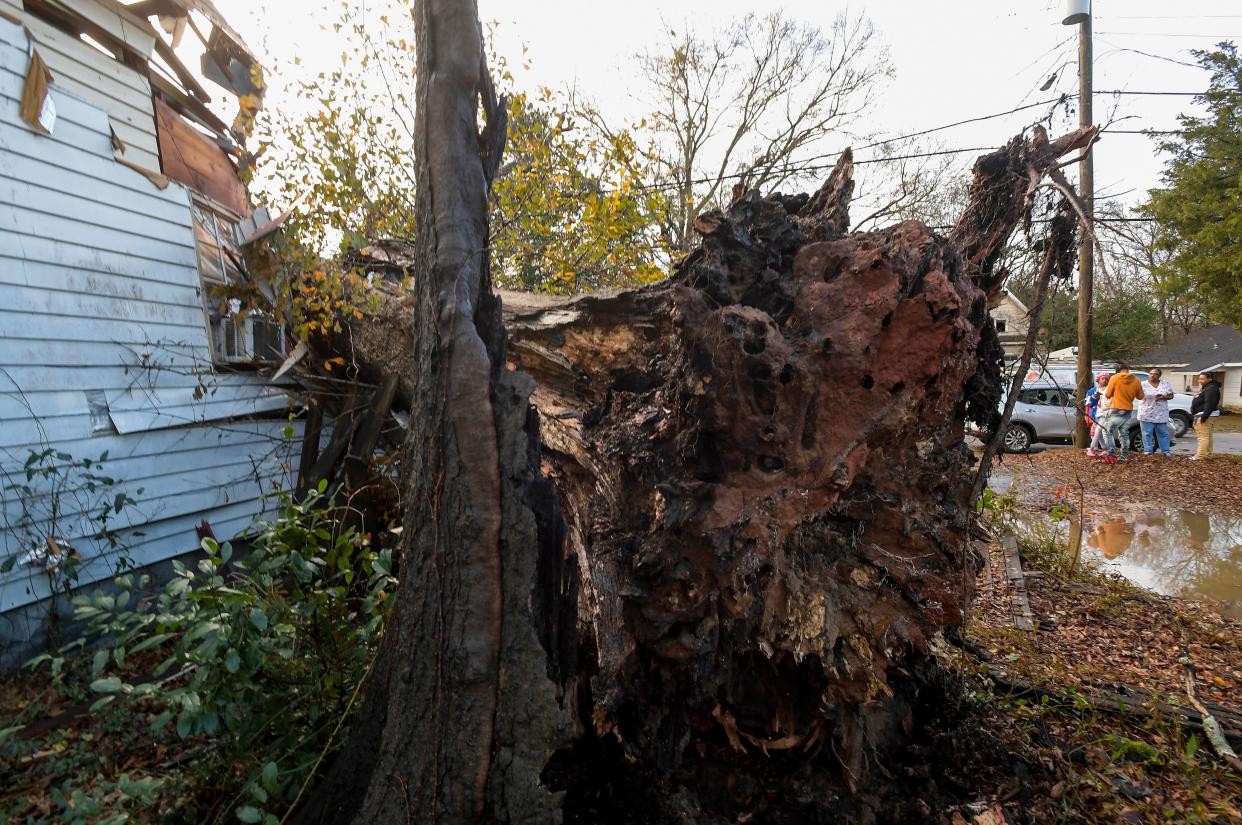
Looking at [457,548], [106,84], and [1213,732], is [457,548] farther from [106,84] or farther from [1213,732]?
[106,84]

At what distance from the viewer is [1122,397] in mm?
10695

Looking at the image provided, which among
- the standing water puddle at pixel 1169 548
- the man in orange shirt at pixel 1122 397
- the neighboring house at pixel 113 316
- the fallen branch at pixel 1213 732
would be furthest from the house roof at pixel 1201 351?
the neighboring house at pixel 113 316

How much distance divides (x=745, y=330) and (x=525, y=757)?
145 cm

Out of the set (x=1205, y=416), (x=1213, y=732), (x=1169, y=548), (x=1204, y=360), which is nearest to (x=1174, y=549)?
(x=1169, y=548)

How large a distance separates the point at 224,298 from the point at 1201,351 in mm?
40897

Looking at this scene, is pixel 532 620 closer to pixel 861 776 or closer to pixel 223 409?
pixel 861 776

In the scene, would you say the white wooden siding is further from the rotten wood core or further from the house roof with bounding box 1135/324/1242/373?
the house roof with bounding box 1135/324/1242/373

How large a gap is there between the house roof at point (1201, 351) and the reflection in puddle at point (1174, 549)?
26.1m

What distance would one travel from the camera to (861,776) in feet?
7.68

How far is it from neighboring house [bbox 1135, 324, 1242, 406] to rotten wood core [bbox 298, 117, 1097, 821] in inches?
1209

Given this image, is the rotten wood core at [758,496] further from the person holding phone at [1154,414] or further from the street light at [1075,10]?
the person holding phone at [1154,414]

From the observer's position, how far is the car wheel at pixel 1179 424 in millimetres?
15883

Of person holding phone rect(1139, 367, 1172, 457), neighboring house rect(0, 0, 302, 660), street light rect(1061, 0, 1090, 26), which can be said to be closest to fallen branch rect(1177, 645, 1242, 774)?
neighboring house rect(0, 0, 302, 660)

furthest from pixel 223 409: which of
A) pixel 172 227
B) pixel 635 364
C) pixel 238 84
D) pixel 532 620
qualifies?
pixel 532 620
